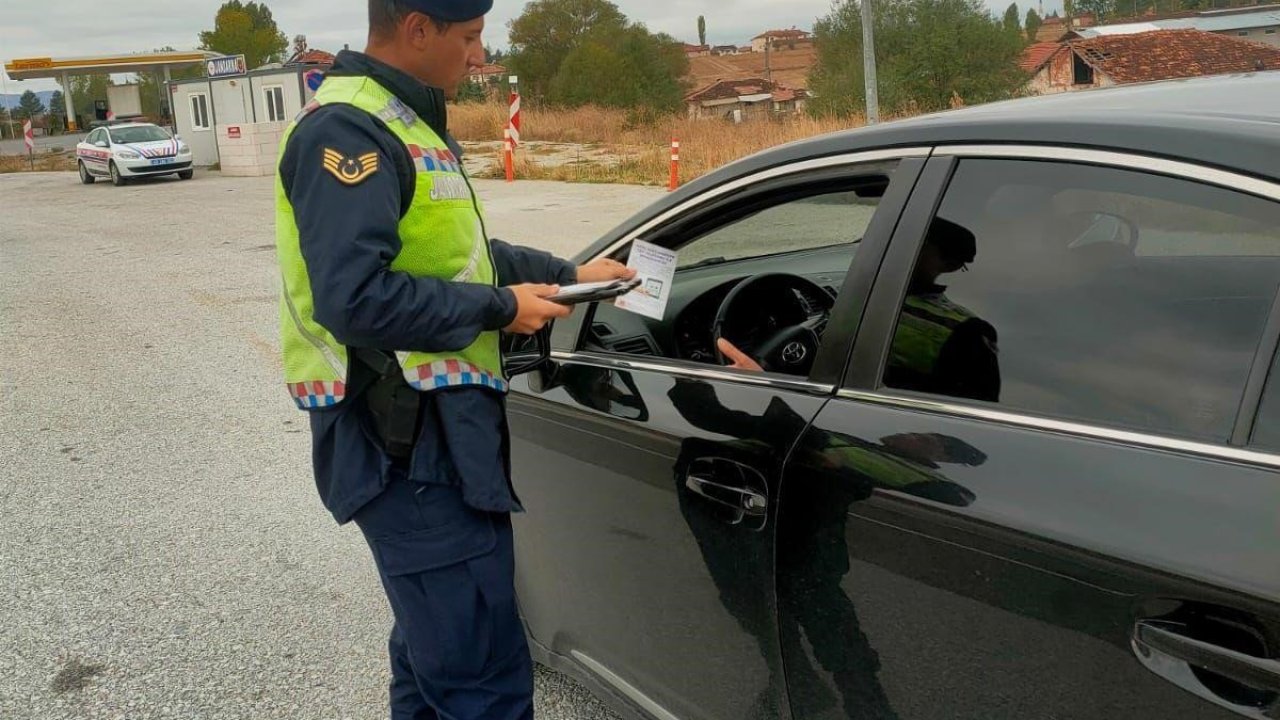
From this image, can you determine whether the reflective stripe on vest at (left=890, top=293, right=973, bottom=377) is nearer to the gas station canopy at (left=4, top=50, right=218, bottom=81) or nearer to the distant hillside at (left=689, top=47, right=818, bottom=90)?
the gas station canopy at (left=4, top=50, right=218, bottom=81)

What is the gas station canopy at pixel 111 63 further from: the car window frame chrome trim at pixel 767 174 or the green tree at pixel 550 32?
the car window frame chrome trim at pixel 767 174

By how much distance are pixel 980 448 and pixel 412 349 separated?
99 centimetres

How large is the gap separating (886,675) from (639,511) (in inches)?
27.1

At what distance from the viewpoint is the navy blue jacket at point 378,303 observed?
183 cm

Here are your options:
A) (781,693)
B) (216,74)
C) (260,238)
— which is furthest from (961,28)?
(781,693)

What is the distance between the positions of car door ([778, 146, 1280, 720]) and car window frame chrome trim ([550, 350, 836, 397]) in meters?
0.10

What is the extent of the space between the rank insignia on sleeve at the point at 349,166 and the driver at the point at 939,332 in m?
0.98

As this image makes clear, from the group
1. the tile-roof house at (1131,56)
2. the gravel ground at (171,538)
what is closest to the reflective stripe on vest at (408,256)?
the gravel ground at (171,538)

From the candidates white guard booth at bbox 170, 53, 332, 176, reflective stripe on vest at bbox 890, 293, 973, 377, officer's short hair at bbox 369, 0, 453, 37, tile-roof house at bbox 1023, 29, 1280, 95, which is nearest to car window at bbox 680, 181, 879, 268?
reflective stripe on vest at bbox 890, 293, 973, 377

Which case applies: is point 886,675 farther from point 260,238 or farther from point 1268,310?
point 260,238

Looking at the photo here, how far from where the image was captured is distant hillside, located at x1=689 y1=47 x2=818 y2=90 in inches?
4269

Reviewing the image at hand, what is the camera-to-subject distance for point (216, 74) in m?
33.1

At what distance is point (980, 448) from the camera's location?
167 centimetres

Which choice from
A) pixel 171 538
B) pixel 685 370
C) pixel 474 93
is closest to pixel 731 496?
pixel 685 370
